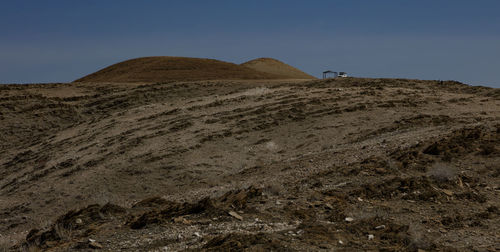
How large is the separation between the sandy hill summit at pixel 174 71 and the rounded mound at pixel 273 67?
47.7ft

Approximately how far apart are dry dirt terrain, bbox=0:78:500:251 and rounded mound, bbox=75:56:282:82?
575 centimetres

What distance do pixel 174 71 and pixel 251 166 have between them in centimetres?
2722

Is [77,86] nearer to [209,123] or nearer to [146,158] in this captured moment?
[209,123]

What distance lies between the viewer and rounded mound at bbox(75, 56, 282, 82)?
1556 inches

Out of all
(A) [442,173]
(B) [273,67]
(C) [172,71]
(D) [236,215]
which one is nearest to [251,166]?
(A) [442,173]

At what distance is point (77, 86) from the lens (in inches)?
1435

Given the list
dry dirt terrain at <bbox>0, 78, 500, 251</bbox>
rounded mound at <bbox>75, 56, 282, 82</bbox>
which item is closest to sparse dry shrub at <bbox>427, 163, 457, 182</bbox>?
dry dirt terrain at <bbox>0, 78, 500, 251</bbox>

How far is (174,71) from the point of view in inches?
1672

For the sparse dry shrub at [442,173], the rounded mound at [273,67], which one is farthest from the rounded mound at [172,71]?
the sparse dry shrub at [442,173]

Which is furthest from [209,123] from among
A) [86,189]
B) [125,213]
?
[125,213]

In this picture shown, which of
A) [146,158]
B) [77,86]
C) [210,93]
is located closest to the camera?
[146,158]

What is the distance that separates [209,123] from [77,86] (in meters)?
18.1

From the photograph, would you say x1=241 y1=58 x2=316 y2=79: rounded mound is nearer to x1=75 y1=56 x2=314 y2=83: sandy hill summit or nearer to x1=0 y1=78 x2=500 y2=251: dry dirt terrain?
x1=75 y1=56 x2=314 y2=83: sandy hill summit

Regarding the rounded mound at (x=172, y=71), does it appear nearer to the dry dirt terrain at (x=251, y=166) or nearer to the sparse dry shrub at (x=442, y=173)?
the dry dirt terrain at (x=251, y=166)
